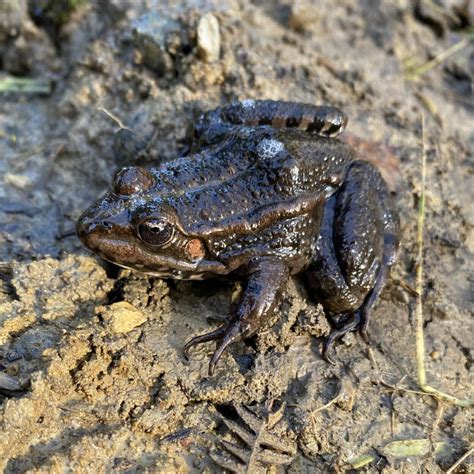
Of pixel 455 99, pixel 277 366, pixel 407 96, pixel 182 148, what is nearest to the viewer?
pixel 277 366

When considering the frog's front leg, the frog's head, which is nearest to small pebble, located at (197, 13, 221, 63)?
the frog's head

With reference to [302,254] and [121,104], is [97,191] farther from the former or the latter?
[302,254]

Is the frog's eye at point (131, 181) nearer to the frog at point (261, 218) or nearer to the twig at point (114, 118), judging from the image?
the frog at point (261, 218)

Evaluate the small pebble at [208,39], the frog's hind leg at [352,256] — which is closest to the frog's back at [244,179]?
the frog's hind leg at [352,256]

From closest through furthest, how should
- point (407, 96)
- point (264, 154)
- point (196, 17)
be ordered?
point (264, 154), point (196, 17), point (407, 96)

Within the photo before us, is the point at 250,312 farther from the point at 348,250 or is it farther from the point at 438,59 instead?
the point at 438,59

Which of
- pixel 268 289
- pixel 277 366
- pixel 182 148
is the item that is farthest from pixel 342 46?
pixel 277 366
